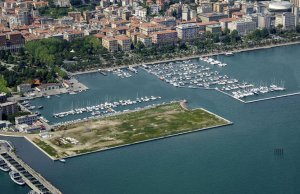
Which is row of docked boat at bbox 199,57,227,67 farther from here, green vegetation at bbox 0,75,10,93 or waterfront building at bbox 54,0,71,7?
waterfront building at bbox 54,0,71,7

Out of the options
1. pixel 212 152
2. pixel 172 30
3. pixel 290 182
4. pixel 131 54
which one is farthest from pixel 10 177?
pixel 172 30

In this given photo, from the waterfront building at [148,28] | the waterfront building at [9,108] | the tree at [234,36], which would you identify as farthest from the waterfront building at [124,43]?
the waterfront building at [9,108]

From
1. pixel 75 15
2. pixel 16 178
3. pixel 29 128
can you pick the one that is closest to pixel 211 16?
pixel 75 15

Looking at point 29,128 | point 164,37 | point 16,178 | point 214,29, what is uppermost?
point 214,29

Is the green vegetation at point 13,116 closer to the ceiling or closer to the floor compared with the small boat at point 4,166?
closer to the ceiling

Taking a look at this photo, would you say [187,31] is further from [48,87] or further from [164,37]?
[48,87]

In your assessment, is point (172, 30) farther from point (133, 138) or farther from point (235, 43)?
point (133, 138)

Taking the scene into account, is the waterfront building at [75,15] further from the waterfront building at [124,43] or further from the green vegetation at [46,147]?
the green vegetation at [46,147]
